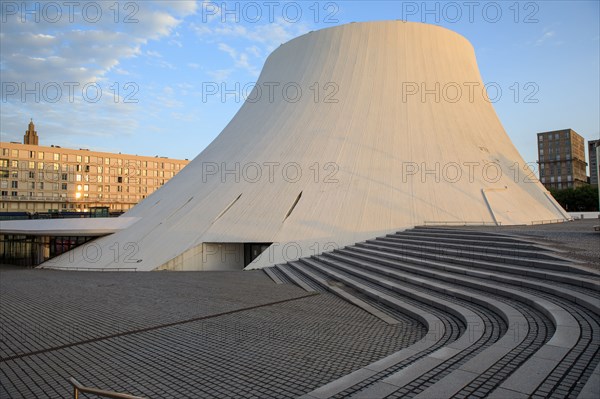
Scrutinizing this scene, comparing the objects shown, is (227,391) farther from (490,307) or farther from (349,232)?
(349,232)

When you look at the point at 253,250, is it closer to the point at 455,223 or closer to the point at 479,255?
the point at 455,223

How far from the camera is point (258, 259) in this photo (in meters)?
11.9

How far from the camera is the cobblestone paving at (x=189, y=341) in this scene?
3520 mm

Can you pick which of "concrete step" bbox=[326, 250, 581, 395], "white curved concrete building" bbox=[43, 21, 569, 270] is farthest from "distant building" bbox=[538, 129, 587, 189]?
"concrete step" bbox=[326, 250, 581, 395]

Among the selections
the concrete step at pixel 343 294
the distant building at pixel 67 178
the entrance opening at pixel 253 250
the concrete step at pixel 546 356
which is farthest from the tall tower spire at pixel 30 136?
the concrete step at pixel 546 356

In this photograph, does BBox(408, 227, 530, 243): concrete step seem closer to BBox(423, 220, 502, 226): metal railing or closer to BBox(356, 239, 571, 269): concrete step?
BBox(356, 239, 571, 269): concrete step

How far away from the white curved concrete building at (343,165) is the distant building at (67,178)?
3073 centimetres

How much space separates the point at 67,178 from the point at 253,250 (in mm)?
44121

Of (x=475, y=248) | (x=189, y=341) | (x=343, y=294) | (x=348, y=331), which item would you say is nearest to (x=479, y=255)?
(x=475, y=248)

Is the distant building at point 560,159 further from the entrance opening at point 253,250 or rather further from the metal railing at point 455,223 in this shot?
the entrance opening at point 253,250

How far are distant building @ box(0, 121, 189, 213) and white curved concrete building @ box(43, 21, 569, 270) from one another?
101 ft

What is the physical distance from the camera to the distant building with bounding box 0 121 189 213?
4366 centimetres

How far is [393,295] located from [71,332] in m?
4.79

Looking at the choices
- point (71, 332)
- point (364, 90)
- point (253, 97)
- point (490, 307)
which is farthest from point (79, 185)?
point (490, 307)
